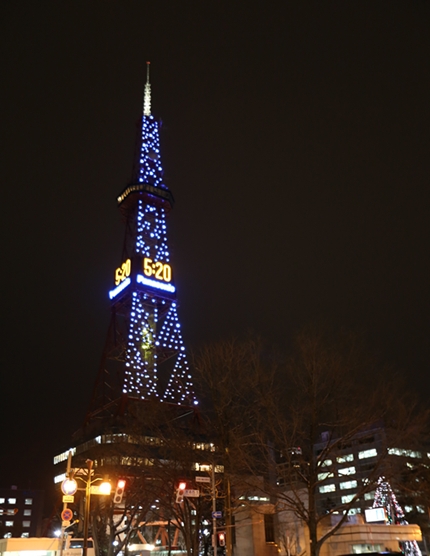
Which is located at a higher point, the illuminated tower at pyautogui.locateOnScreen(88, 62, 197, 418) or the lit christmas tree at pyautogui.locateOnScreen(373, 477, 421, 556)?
the illuminated tower at pyautogui.locateOnScreen(88, 62, 197, 418)

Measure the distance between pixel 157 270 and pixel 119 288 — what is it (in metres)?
6.68

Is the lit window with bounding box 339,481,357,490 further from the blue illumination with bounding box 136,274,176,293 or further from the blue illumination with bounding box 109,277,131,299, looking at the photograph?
the blue illumination with bounding box 109,277,131,299

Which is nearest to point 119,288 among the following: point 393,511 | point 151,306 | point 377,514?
point 151,306

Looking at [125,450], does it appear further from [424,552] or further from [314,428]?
[424,552]

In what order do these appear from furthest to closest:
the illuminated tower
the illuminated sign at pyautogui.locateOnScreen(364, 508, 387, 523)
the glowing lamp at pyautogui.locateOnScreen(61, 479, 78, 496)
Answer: the illuminated tower
the illuminated sign at pyautogui.locateOnScreen(364, 508, 387, 523)
the glowing lamp at pyautogui.locateOnScreen(61, 479, 78, 496)

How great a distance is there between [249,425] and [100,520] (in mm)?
22086

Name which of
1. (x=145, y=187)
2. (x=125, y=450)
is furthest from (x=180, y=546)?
(x=145, y=187)

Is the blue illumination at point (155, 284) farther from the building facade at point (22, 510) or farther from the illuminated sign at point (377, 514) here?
the building facade at point (22, 510)

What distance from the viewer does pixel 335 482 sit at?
93.6 metres

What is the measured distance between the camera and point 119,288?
83.9 meters

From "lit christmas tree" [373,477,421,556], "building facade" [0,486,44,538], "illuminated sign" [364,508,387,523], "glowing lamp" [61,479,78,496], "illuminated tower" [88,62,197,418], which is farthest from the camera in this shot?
"building facade" [0,486,44,538]

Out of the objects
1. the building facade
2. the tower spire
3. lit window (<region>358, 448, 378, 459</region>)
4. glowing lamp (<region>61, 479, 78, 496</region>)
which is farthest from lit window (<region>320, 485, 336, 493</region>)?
glowing lamp (<region>61, 479, 78, 496</region>)

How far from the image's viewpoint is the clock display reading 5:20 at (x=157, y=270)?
8394cm

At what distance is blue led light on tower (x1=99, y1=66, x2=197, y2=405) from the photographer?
253 feet
